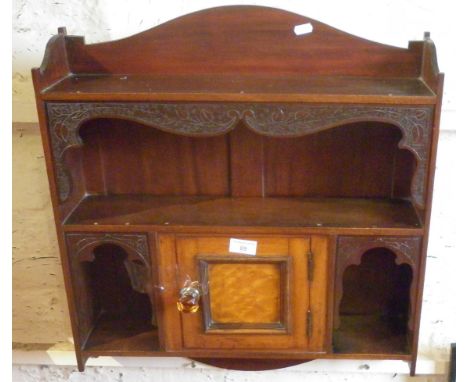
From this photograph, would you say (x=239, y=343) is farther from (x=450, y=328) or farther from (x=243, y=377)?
(x=450, y=328)

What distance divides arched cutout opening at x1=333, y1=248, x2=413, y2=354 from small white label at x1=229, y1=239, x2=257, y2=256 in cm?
33

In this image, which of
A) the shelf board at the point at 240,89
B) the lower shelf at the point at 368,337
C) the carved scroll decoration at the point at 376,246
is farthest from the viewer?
the lower shelf at the point at 368,337

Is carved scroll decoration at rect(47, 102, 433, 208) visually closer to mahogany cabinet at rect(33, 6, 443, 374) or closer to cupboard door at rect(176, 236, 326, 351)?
mahogany cabinet at rect(33, 6, 443, 374)

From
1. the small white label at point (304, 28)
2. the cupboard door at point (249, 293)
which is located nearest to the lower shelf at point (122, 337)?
the cupboard door at point (249, 293)

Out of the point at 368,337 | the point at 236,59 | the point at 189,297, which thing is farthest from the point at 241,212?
the point at 368,337

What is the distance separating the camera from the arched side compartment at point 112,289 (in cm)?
126

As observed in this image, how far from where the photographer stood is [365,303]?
1473 millimetres

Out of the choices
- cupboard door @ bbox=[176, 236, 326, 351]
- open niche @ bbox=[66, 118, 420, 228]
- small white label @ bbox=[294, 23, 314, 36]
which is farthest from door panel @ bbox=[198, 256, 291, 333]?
small white label @ bbox=[294, 23, 314, 36]

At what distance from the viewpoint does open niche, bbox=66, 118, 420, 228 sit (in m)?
1.30

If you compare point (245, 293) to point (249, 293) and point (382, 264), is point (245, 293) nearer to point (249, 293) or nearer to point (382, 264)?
point (249, 293)

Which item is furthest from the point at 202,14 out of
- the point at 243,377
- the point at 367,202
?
the point at 243,377

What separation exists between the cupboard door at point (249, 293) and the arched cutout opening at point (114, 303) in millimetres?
174

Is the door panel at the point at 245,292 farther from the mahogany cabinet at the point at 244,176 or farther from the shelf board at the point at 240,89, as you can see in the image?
the shelf board at the point at 240,89

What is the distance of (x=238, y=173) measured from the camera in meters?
1.35
